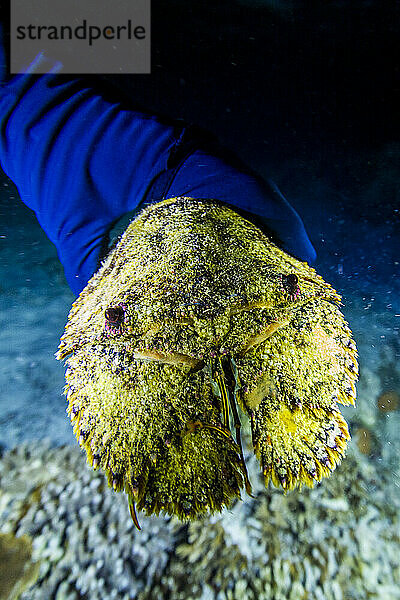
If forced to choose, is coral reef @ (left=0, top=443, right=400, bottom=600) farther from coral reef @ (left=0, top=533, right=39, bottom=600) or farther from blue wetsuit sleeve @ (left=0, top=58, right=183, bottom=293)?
blue wetsuit sleeve @ (left=0, top=58, right=183, bottom=293)

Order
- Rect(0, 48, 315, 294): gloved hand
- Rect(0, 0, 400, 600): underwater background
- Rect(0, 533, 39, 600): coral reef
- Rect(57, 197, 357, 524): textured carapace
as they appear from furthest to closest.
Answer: Rect(0, 0, 400, 600): underwater background < Rect(0, 533, 39, 600): coral reef < Rect(0, 48, 315, 294): gloved hand < Rect(57, 197, 357, 524): textured carapace

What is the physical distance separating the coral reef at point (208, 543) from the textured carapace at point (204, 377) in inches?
52.4

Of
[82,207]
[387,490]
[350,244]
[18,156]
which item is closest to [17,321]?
[18,156]

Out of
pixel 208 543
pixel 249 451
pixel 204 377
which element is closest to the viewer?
pixel 204 377

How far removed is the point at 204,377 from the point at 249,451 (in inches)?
64.3

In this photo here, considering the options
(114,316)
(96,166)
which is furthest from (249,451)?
(96,166)

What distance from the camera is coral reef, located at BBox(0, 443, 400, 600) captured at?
1.60 m

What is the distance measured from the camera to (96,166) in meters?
1.60

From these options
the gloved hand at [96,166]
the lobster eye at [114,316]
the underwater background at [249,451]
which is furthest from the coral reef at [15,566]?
the lobster eye at [114,316]

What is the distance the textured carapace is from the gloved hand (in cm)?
52

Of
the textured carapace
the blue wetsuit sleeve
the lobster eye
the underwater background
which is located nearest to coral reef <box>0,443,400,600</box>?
the underwater background

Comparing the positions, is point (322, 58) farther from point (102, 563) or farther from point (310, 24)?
point (102, 563)

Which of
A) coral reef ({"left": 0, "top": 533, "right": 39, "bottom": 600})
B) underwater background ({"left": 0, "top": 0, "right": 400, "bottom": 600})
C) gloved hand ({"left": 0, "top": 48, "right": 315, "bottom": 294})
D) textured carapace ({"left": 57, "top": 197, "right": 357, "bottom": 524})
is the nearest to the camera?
textured carapace ({"left": 57, "top": 197, "right": 357, "bottom": 524})

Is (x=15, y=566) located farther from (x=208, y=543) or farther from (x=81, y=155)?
(x=81, y=155)
